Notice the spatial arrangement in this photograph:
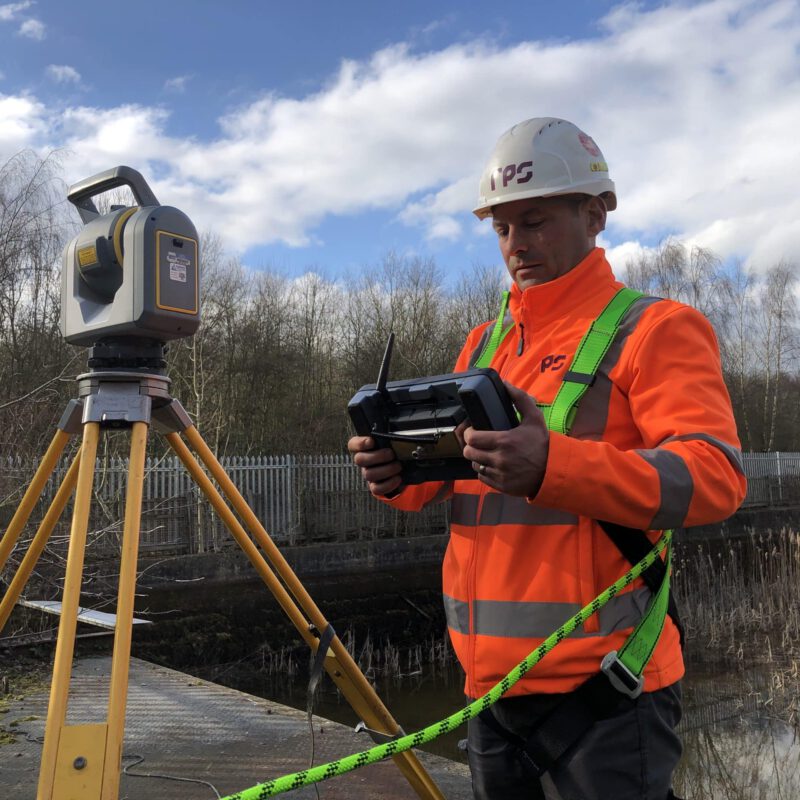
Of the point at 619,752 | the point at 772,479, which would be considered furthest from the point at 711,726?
the point at 772,479

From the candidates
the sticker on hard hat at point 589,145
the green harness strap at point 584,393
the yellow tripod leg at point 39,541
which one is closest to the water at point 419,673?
the yellow tripod leg at point 39,541

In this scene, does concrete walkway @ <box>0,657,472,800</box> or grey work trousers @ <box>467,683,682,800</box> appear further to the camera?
concrete walkway @ <box>0,657,472,800</box>

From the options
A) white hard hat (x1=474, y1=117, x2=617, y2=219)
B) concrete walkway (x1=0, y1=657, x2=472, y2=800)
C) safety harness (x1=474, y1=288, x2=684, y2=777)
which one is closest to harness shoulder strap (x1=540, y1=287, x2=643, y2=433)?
safety harness (x1=474, y1=288, x2=684, y2=777)

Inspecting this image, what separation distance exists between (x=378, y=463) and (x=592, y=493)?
0.51 metres

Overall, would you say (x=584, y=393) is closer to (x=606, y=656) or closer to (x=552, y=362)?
(x=552, y=362)

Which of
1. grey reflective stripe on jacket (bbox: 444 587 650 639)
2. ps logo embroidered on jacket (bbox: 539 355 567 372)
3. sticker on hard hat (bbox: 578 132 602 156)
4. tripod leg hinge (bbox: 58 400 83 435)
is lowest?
grey reflective stripe on jacket (bbox: 444 587 650 639)

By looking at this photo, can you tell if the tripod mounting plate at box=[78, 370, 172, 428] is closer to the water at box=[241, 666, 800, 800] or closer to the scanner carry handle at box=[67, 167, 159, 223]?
the scanner carry handle at box=[67, 167, 159, 223]

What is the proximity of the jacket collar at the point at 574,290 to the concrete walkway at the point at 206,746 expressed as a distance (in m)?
2.16

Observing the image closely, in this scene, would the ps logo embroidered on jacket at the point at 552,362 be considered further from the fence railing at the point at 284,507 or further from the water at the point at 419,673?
the fence railing at the point at 284,507

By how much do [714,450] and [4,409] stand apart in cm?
539

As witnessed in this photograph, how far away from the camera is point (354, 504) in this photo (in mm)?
14938

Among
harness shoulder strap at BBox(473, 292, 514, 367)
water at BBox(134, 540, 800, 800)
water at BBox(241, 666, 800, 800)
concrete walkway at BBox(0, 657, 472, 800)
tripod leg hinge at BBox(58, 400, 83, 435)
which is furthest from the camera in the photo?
water at BBox(134, 540, 800, 800)

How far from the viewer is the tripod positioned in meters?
1.53

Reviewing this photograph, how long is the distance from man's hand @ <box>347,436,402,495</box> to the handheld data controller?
0.05ft
